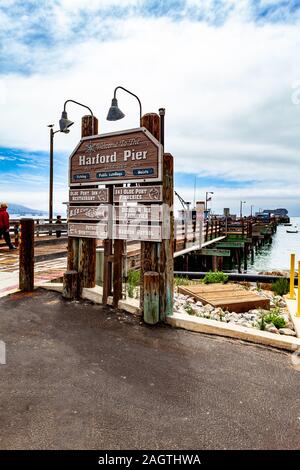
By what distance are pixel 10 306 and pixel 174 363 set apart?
3418 mm

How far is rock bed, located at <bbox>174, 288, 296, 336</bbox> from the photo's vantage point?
538 cm

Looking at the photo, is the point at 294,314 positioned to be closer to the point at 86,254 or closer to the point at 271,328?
the point at 271,328

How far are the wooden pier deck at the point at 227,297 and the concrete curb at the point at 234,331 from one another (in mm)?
2234

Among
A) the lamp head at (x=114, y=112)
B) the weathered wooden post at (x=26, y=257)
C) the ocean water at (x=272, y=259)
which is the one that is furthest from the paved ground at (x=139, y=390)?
the ocean water at (x=272, y=259)

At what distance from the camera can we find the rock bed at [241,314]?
5.38 metres

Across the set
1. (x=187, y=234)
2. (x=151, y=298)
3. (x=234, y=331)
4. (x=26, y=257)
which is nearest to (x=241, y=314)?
(x=234, y=331)

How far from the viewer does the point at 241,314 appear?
6793mm

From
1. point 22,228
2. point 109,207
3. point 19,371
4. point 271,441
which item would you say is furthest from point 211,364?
point 22,228

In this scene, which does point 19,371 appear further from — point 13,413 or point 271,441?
point 271,441

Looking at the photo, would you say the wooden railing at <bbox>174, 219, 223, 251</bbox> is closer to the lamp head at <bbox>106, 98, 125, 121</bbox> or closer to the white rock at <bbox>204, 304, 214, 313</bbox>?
the white rock at <bbox>204, 304, 214, 313</bbox>

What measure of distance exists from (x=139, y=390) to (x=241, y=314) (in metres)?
4.18

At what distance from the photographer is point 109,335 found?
4590mm

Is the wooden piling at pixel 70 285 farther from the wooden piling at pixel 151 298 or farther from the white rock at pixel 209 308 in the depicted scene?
the white rock at pixel 209 308

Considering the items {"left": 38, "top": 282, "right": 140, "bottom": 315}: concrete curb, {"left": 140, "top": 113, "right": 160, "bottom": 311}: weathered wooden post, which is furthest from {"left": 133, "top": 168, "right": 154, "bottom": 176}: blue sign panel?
{"left": 38, "top": 282, "right": 140, "bottom": 315}: concrete curb
